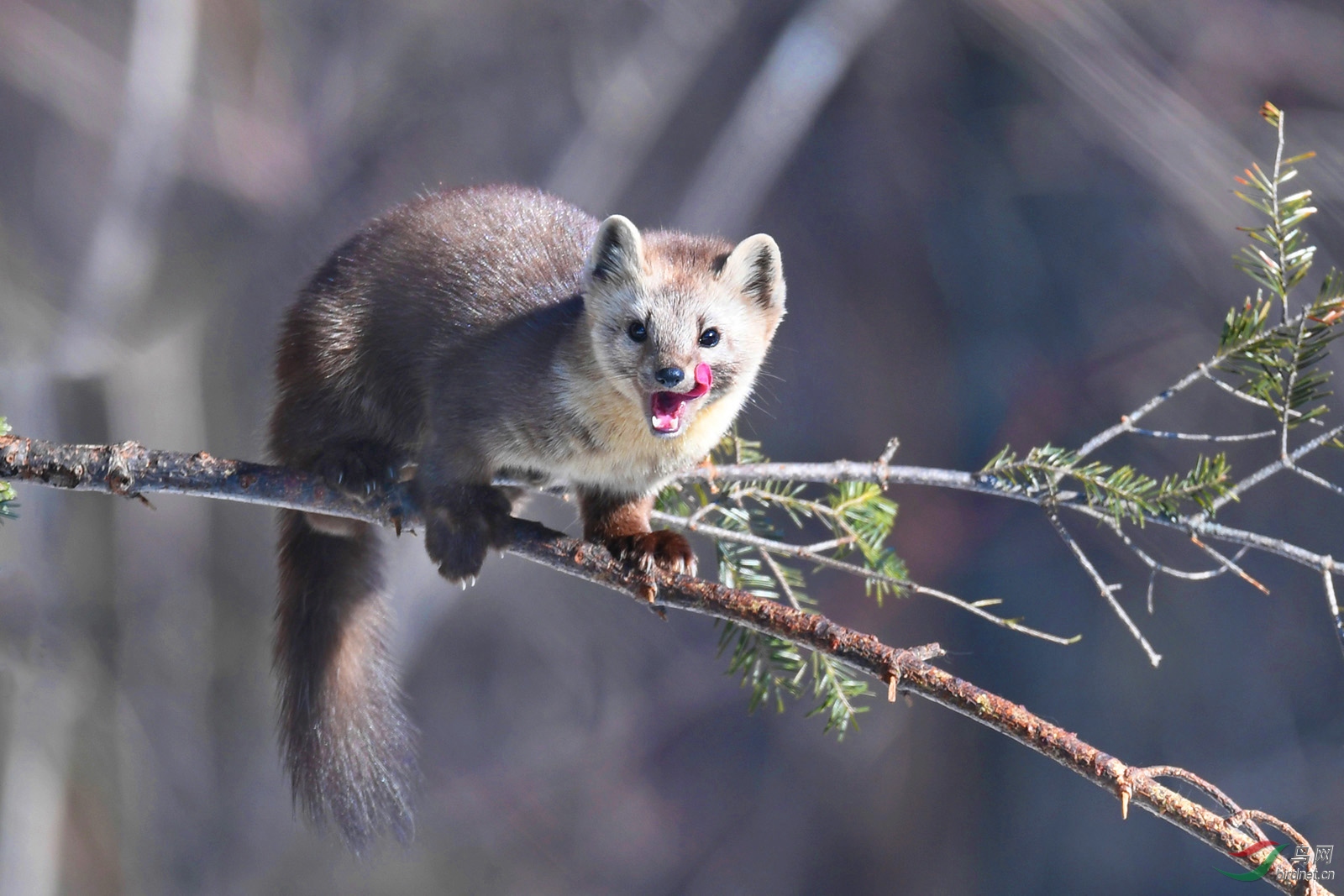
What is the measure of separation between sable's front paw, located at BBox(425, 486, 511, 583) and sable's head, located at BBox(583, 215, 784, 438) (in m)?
0.27

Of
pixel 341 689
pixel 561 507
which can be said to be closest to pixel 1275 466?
pixel 341 689

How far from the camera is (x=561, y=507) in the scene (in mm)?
3822

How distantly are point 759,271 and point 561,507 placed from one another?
7.39ft

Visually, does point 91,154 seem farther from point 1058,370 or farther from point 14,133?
point 1058,370

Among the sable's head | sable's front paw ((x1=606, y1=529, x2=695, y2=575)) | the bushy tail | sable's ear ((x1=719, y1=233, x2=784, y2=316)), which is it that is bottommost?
the bushy tail

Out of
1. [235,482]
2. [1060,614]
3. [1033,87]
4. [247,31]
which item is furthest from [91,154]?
[1060,614]

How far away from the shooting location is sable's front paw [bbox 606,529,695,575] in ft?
5.28

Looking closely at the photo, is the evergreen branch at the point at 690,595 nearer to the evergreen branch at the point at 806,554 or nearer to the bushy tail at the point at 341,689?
the evergreen branch at the point at 806,554

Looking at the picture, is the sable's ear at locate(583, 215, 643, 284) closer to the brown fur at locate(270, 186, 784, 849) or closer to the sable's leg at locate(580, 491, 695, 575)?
the brown fur at locate(270, 186, 784, 849)

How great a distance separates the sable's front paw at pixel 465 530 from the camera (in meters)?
1.59

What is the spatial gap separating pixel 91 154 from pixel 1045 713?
151 inches

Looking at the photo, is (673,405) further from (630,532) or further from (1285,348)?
(1285,348)

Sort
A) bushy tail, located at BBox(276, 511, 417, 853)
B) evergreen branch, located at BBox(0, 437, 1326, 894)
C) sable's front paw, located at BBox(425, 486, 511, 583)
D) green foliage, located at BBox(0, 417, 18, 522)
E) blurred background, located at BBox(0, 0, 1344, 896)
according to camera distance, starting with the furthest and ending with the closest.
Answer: blurred background, located at BBox(0, 0, 1344, 896) < bushy tail, located at BBox(276, 511, 417, 853) < sable's front paw, located at BBox(425, 486, 511, 583) < green foliage, located at BBox(0, 417, 18, 522) < evergreen branch, located at BBox(0, 437, 1326, 894)

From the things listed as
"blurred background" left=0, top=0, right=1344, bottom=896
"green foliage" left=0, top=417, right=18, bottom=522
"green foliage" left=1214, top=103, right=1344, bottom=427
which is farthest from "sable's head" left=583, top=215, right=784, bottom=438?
"blurred background" left=0, top=0, right=1344, bottom=896
